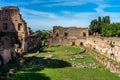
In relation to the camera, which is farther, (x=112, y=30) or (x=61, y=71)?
(x=112, y=30)

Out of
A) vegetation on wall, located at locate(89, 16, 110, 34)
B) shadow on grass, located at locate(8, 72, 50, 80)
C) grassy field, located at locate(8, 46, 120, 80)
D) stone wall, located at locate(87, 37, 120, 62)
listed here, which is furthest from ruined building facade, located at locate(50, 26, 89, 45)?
shadow on grass, located at locate(8, 72, 50, 80)

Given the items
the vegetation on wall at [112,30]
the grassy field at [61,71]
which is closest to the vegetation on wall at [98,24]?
the vegetation on wall at [112,30]

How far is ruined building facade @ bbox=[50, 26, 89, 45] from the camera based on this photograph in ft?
278

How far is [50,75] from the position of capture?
114 feet

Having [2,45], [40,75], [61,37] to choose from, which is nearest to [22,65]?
[2,45]

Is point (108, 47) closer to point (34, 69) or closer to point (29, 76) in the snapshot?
point (34, 69)

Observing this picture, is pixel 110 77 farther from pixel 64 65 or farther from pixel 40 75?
pixel 64 65

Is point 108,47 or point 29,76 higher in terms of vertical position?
point 108,47

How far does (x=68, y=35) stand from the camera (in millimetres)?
90062

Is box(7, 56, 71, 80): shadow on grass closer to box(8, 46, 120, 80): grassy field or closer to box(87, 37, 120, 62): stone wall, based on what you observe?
box(8, 46, 120, 80): grassy field

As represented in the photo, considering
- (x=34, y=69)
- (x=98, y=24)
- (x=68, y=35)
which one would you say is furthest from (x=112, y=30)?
(x=34, y=69)

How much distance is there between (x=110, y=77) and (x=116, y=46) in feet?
58.3

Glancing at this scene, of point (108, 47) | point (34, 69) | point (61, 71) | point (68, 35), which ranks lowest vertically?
point (61, 71)

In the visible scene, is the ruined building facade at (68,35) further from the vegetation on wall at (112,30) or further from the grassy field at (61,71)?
the grassy field at (61,71)
